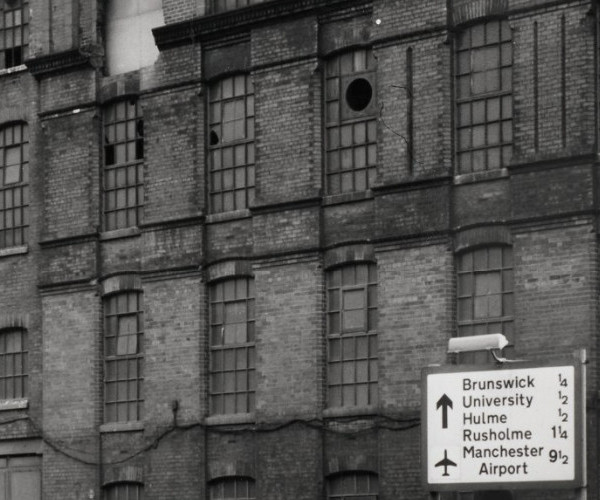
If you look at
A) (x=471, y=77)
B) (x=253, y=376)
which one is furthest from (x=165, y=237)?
(x=471, y=77)

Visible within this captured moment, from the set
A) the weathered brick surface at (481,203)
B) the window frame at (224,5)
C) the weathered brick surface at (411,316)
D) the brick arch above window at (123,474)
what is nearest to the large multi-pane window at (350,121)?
the weathered brick surface at (411,316)

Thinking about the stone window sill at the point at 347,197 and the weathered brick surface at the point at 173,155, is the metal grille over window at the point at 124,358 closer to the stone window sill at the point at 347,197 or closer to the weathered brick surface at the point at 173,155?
the weathered brick surface at the point at 173,155

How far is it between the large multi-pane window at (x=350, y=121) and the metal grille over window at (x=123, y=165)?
422 cm

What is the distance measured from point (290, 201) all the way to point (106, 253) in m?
4.48

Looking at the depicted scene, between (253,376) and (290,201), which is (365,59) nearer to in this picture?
(290,201)

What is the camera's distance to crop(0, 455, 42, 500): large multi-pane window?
122 feet

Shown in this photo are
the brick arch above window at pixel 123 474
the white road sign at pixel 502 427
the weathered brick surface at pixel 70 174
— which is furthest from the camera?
the weathered brick surface at pixel 70 174

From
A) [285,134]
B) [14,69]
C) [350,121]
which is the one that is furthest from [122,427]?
[14,69]

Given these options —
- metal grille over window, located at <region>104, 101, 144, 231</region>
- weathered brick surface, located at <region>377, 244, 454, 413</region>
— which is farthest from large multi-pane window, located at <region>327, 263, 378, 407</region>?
metal grille over window, located at <region>104, 101, 144, 231</region>

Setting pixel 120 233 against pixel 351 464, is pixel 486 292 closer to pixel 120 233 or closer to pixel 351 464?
pixel 351 464

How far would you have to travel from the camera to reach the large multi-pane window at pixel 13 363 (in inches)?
1484

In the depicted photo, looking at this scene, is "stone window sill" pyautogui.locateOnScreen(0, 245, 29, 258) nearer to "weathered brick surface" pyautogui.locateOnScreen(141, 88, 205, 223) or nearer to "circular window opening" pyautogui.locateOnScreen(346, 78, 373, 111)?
"weathered brick surface" pyautogui.locateOnScreen(141, 88, 205, 223)

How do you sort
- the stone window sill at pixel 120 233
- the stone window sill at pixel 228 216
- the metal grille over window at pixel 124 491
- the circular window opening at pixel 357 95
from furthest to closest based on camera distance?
the stone window sill at pixel 120 233 → the metal grille over window at pixel 124 491 → the stone window sill at pixel 228 216 → the circular window opening at pixel 357 95

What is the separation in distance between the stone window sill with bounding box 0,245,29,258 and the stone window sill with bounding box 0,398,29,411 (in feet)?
8.95
